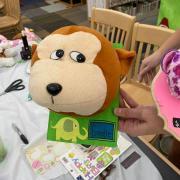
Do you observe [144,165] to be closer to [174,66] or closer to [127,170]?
[127,170]

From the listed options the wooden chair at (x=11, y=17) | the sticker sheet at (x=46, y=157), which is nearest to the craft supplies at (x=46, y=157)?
the sticker sheet at (x=46, y=157)

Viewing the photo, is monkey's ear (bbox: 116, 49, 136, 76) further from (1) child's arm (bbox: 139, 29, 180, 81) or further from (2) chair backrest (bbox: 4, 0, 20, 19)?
(2) chair backrest (bbox: 4, 0, 20, 19)

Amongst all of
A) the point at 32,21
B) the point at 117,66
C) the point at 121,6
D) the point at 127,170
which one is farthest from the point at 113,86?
the point at 32,21

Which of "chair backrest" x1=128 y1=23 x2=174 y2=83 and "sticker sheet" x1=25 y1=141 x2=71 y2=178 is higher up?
"chair backrest" x1=128 y1=23 x2=174 y2=83

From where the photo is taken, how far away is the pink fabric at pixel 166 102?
421 mm

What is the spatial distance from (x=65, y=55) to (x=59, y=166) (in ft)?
1.29

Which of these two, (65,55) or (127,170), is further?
(127,170)

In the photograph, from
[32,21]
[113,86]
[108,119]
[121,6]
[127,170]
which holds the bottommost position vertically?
[32,21]

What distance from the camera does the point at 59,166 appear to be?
702 millimetres

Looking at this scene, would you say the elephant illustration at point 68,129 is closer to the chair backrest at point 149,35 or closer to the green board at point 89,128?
the green board at point 89,128

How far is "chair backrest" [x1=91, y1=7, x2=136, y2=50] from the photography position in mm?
1286

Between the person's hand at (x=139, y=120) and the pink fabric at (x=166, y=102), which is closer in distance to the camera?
the pink fabric at (x=166, y=102)

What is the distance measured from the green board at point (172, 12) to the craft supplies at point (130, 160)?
2.79ft

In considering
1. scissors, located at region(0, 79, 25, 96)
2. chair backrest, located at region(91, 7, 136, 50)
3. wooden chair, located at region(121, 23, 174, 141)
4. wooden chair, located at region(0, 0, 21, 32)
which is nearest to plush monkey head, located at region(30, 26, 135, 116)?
scissors, located at region(0, 79, 25, 96)
